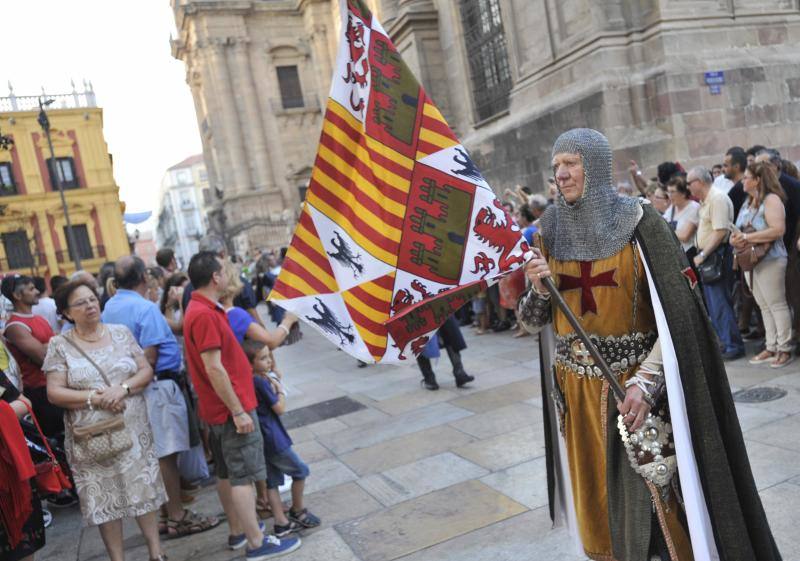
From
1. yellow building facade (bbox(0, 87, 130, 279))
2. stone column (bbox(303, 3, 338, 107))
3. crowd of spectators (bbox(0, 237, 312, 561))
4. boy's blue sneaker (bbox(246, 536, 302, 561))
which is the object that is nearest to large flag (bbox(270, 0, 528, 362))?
crowd of spectators (bbox(0, 237, 312, 561))

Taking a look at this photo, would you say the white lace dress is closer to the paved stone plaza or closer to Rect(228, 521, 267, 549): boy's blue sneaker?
Rect(228, 521, 267, 549): boy's blue sneaker

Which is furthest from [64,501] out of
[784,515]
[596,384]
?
[784,515]

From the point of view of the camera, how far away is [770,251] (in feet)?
19.2

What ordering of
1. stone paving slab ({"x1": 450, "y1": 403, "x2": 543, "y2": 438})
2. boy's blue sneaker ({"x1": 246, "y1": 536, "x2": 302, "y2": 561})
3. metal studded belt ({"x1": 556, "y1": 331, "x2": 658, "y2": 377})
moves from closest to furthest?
metal studded belt ({"x1": 556, "y1": 331, "x2": 658, "y2": 377}), boy's blue sneaker ({"x1": 246, "y1": 536, "x2": 302, "y2": 561}), stone paving slab ({"x1": 450, "y1": 403, "x2": 543, "y2": 438})

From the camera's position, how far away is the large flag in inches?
98.5

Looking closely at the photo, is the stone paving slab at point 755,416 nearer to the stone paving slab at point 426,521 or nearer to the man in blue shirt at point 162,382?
the stone paving slab at point 426,521

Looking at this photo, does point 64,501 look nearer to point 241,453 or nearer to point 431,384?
point 241,453

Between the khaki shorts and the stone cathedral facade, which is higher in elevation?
the stone cathedral facade

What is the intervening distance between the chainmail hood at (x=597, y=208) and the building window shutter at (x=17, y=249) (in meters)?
45.7

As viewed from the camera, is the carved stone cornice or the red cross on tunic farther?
the carved stone cornice

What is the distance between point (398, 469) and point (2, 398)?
109 inches

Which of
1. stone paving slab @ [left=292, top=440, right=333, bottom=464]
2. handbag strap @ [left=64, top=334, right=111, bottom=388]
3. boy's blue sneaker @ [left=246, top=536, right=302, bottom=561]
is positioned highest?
handbag strap @ [left=64, top=334, right=111, bottom=388]

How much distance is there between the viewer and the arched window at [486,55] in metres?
14.9

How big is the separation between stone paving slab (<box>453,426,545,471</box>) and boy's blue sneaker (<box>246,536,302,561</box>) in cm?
156
